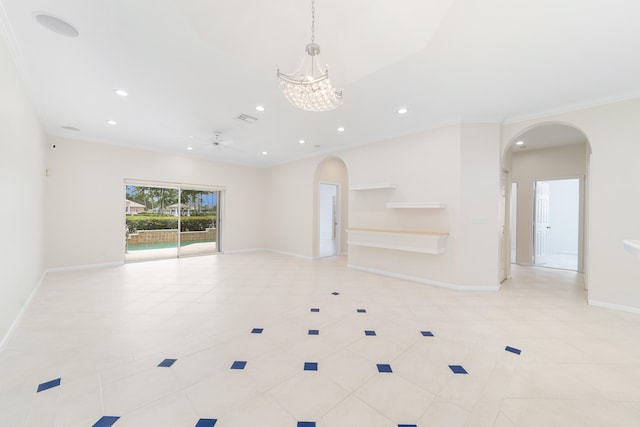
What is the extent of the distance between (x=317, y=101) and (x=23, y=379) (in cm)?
342

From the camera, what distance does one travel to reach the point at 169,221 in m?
9.19

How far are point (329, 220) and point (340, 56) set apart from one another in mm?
6185

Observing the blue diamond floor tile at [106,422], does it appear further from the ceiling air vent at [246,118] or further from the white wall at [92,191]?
the white wall at [92,191]

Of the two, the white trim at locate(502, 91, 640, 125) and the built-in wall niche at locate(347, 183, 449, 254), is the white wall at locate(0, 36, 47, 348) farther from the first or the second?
the white trim at locate(502, 91, 640, 125)

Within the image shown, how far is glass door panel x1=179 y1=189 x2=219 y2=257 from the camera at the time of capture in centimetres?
768

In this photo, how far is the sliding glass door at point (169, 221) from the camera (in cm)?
744

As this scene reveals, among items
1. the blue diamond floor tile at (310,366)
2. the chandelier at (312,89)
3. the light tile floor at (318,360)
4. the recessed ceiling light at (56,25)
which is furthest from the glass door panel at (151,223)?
the blue diamond floor tile at (310,366)

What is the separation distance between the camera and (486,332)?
2.85 meters

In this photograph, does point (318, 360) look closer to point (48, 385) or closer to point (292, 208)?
point (48, 385)

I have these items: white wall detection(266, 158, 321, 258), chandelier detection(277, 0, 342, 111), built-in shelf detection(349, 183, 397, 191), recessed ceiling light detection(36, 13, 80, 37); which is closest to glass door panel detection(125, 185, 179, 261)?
white wall detection(266, 158, 321, 258)

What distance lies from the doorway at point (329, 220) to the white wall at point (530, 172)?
5.01 m

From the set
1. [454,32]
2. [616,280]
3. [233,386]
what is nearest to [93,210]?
[233,386]

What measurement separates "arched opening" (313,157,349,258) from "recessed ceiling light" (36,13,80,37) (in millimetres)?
5694

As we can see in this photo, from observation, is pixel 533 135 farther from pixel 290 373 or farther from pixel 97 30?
pixel 97 30
